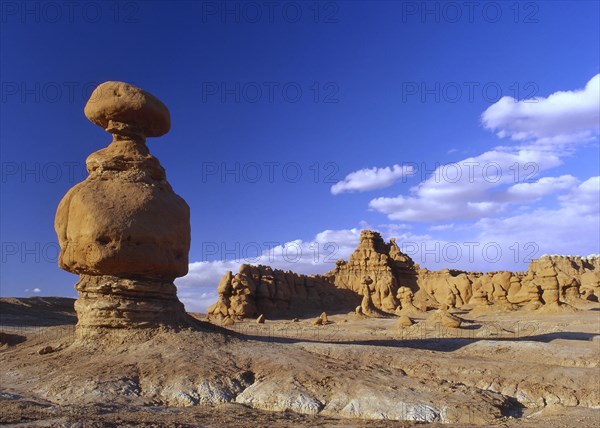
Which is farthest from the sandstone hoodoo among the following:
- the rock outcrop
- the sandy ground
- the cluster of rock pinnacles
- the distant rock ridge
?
the rock outcrop

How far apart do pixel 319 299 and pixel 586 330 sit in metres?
30.9

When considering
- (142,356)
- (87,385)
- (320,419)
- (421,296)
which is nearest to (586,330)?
(320,419)

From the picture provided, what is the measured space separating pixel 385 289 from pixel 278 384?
1652 inches

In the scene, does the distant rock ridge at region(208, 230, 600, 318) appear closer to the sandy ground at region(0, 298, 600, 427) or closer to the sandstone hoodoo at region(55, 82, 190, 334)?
the sandy ground at region(0, 298, 600, 427)

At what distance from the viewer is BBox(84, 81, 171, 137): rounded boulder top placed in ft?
51.4

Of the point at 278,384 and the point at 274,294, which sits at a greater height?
the point at 274,294

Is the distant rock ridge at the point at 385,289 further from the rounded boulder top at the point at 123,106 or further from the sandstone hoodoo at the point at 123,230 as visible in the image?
the rounded boulder top at the point at 123,106

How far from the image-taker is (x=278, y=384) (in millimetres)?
11453

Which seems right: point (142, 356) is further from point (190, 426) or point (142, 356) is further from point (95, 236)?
point (190, 426)

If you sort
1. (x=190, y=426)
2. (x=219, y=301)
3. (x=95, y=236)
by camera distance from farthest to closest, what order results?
(x=219, y=301) < (x=95, y=236) < (x=190, y=426)

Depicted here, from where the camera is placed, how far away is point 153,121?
16516mm

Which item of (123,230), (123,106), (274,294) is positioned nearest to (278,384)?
(123,230)

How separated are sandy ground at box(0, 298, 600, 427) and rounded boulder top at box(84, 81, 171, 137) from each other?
23.3 ft

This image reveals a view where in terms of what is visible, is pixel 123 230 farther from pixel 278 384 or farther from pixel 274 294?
pixel 274 294
